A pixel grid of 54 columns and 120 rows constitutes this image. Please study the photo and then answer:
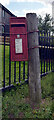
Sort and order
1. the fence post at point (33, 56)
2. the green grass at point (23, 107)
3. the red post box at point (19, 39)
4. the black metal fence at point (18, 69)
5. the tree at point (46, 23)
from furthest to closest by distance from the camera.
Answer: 1. the tree at point (46, 23)
2. the black metal fence at point (18, 69)
3. the fence post at point (33, 56)
4. the red post box at point (19, 39)
5. the green grass at point (23, 107)

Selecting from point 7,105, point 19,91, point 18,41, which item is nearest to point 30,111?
point 7,105

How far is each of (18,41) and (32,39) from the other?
0.29 metres

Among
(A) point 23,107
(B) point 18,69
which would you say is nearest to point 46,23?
(B) point 18,69

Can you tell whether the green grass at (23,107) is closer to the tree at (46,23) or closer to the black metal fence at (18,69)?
the black metal fence at (18,69)

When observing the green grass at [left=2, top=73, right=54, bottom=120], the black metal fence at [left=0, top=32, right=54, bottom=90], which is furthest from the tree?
the green grass at [left=2, top=73, right=54, bottom=120]

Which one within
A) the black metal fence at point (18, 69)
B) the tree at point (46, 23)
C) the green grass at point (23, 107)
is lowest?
the green grass at point (23, 107)

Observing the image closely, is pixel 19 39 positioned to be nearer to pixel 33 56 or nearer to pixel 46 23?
pixel 33 56

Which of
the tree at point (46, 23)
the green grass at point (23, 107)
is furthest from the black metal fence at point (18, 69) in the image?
the tree at point (46, 23)

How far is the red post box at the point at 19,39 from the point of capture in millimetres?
2992

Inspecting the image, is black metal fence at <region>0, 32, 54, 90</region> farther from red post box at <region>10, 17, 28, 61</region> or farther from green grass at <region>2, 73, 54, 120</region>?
red post box at <region>10, 17, 28, 61</region>

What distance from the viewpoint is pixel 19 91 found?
11.9 feet

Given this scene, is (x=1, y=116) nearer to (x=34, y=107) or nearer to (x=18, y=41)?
(x=34, y=107)

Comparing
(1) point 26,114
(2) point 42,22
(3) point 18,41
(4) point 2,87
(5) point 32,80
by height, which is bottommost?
(1) point 26,114

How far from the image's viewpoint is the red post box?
9.82ft
